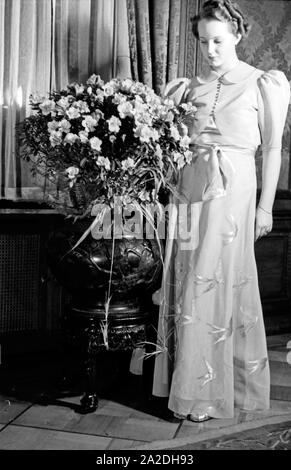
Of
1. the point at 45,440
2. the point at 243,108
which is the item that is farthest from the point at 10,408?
the point at 243,108

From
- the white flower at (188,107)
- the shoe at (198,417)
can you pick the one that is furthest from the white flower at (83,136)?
the shoe at (198,417)

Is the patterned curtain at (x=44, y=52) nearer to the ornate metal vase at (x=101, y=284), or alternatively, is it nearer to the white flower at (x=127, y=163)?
the ornate metal vase at (x=101, y=284)

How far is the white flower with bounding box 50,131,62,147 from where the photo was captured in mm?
2383

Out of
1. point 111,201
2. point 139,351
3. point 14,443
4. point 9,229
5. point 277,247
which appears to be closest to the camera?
point 14,443

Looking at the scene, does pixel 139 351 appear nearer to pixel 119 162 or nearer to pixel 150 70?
pixel 119 162

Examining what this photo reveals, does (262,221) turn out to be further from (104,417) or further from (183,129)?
(104,417)

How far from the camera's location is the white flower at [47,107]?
8.11 feet

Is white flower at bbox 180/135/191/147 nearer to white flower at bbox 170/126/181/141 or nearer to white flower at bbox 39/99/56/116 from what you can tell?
white flower at bbox 170/126/181/141

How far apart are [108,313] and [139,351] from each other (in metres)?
0.53

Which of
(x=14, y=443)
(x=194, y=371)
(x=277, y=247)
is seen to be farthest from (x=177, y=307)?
(x=277, y=247)

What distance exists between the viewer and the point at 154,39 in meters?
3.50

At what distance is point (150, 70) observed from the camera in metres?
3.47

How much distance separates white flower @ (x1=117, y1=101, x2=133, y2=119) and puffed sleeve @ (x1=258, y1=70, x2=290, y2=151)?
0.62 metres

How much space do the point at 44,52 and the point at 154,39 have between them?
68 cm
